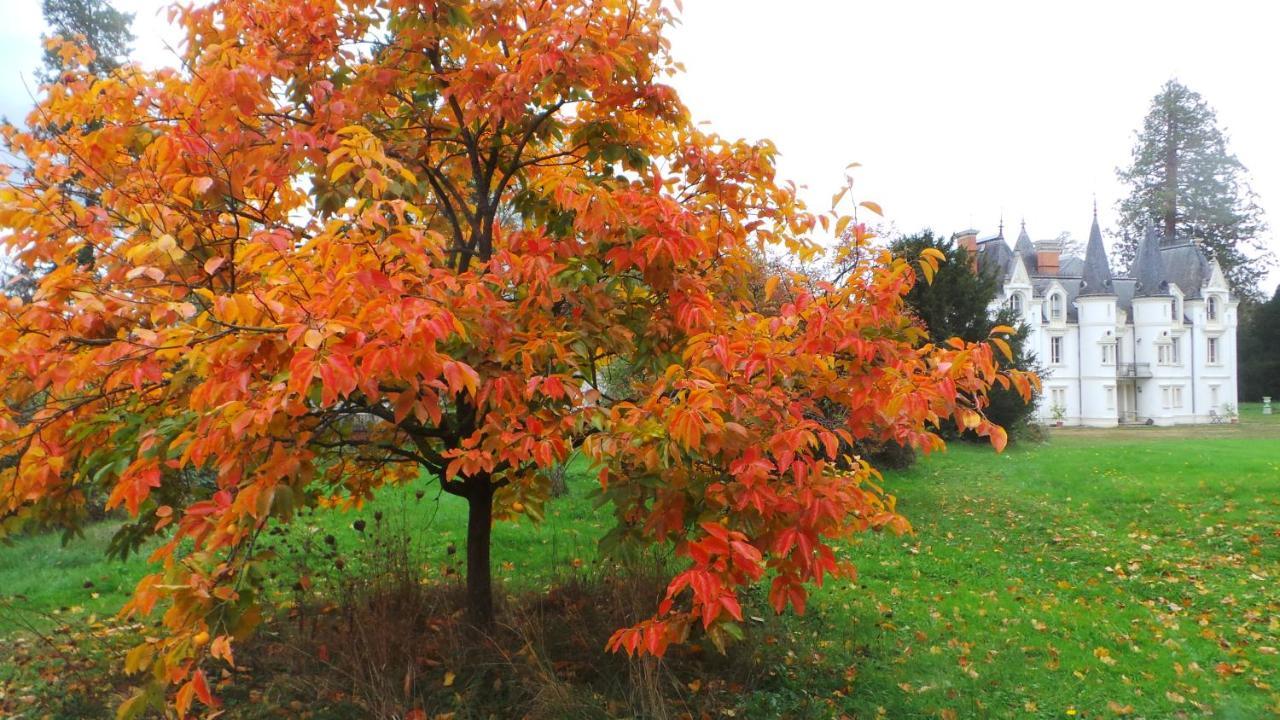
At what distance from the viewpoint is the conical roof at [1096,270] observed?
34.1m

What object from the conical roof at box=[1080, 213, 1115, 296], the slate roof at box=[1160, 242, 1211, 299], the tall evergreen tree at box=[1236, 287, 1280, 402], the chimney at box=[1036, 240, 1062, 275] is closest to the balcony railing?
the conical roof at box=[1080, 213, 1115, 296]

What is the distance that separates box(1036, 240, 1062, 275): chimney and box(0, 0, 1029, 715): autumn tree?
117ft

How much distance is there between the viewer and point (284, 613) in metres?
5.23

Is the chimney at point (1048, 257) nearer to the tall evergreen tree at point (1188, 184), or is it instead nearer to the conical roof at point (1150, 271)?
the conical roof at point (1150, 271)

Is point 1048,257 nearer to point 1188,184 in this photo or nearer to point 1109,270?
point 1109,270

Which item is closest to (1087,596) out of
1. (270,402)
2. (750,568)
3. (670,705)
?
(670,705)

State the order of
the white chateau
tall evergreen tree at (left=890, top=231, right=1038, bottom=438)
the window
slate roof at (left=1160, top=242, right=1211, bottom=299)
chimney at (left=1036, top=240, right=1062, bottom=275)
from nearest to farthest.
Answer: tall evergreen tree at (left=890, top=231, right=1038, bottom=438) < the white chateau < the window < chimney at (left=1036, top=240, right=1062, bottom=275) < slate roof at (left=1160, top=242, right=1211, bottom=299)

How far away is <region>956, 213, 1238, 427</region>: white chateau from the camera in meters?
33.7

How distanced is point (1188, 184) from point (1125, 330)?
42.3 ft

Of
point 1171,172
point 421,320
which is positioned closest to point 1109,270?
point 1171,172

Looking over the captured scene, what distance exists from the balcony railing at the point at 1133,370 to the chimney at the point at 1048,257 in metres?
5.35

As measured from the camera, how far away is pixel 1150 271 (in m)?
36.0

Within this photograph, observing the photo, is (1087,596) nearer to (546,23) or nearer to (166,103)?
(546,23)

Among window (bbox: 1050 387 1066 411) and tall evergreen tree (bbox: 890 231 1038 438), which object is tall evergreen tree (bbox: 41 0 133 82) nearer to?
tall evergreen tree (bbox: 890 231 1038 438)
